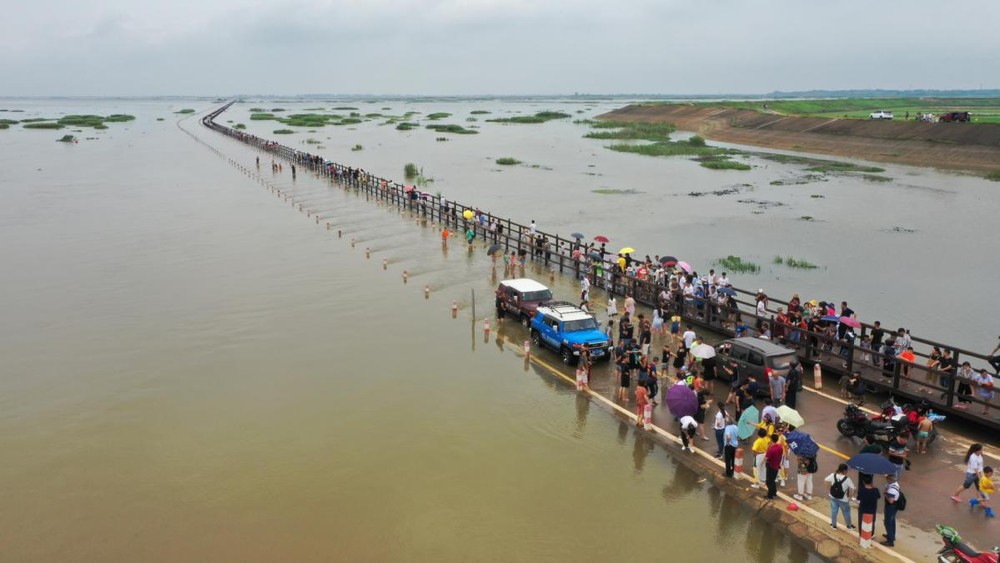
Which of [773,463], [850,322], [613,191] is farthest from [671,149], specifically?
[773,463]

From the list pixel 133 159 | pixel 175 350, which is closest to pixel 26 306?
pixel 175 350

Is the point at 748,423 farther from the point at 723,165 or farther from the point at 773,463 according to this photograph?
the point at 723,165

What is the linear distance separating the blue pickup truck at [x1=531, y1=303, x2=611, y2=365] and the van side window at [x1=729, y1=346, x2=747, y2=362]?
11.9 ft

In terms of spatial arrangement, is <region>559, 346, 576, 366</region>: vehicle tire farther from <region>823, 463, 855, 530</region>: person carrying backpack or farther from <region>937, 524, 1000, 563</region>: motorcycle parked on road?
<region>937, 524, 1000, 563</region>: motorcycle parked on road

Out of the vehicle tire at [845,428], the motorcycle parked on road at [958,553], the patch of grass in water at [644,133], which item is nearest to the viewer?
the motorcycle parked on road at [958,553]

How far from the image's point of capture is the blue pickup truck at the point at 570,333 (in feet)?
65.8

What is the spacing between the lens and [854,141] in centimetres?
8788

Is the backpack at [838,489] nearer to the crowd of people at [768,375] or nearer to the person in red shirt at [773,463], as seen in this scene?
the crowd of people at [768,375]

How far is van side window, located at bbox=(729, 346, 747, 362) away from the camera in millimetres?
17562

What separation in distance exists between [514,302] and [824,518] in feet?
44.6

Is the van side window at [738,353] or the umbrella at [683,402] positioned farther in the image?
the van side window at [738,353]

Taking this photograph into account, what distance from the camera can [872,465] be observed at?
11.4 meters

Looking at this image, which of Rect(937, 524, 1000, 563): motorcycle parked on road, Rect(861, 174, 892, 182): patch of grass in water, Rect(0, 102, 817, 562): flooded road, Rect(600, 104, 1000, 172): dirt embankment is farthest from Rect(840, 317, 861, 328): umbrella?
Rect(600, 104, 1000, 172): dirt embankment

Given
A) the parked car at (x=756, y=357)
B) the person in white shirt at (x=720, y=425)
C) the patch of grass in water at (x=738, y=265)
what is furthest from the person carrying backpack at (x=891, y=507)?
the patch of grass in water at (x=738, y=265)
